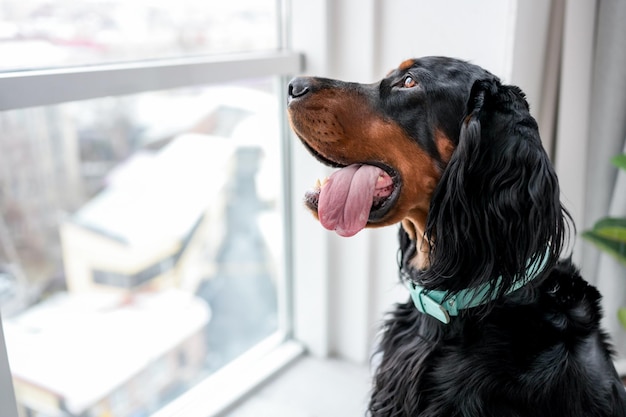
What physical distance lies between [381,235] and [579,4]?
83 cm

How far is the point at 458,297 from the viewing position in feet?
3.59

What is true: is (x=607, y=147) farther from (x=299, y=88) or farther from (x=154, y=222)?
(x=154, y=222)

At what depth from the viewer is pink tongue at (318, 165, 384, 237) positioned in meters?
1.11

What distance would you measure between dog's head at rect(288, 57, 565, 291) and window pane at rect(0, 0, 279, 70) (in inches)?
21.1

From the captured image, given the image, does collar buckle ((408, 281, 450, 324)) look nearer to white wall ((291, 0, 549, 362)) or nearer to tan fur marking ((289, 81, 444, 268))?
tan fur marking ((289, 81, 444, 268))

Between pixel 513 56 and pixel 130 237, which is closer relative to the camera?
pixel 513 56

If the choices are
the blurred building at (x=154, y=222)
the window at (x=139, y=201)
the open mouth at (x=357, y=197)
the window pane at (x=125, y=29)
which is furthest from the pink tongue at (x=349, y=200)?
the blurred building at (x=154, y=222)

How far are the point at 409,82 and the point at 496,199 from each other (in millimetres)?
293

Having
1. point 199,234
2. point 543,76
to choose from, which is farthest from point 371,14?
point 199,234

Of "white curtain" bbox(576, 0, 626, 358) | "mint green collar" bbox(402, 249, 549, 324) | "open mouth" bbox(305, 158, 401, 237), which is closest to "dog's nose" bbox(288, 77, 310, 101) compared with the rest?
"open mouth" bbox(305, 158, 401, 237)

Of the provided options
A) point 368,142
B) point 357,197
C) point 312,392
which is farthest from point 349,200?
point 312,392

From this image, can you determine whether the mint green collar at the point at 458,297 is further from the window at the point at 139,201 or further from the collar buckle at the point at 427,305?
the window at the point at 139,201

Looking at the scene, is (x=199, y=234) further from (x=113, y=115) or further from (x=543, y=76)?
(x=543, y=76)

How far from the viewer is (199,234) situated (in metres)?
1.96
